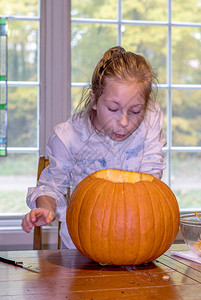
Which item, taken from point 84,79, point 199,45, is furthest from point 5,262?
point 199,45

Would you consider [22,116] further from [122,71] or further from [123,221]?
[123,221]

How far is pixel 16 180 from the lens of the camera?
7.09ft

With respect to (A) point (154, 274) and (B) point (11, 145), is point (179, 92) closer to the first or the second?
(B) point (11, 145)

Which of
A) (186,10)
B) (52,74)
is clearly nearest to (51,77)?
(52,74)

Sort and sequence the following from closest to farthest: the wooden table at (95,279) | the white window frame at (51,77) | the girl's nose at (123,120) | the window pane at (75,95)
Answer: the wooden table at (95,279) < the girl's nose at (123,120) < the white window frame at (51,77) < the window pane at (75,95)

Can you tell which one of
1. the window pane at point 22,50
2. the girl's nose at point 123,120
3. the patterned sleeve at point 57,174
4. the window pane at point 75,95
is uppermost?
the window pane at point 22,50

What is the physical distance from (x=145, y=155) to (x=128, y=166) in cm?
6

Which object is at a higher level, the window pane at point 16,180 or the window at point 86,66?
the window at point 86,66

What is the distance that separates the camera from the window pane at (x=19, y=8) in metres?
2.10

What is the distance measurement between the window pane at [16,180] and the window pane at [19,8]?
2.13ft

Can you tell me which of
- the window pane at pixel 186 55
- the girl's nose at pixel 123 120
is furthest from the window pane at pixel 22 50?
the girl's nose at pixel 123 120

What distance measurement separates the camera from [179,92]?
230cm

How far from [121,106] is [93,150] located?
27 centimetres

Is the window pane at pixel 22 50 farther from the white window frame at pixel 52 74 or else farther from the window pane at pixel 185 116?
the window pane at pixel 185 116
